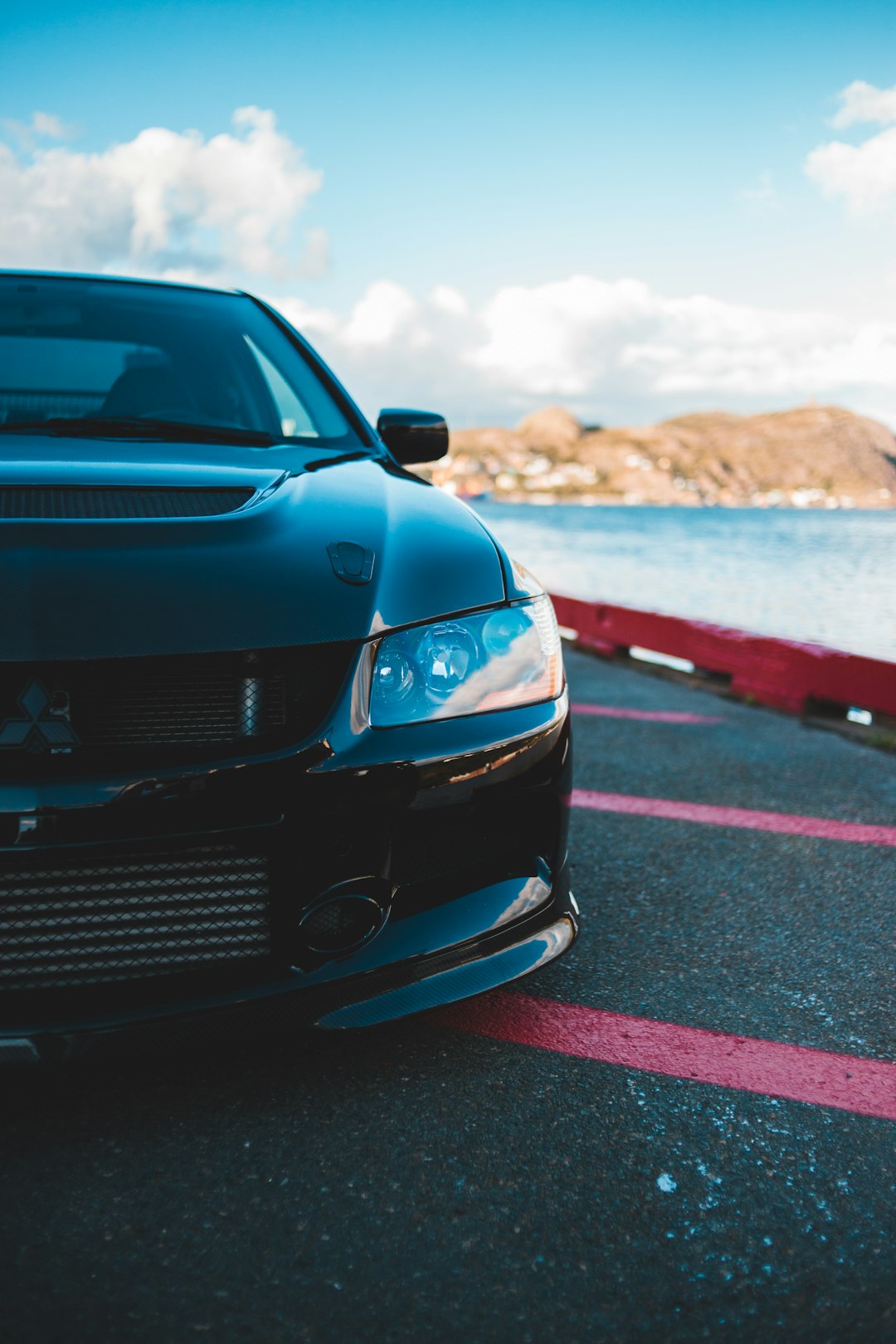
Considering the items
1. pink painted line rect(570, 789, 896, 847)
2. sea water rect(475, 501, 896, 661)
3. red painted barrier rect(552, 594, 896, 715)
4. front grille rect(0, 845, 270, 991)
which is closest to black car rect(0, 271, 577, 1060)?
front grille rect(0, 845, 270, 991)

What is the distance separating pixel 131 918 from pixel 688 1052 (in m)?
1.08

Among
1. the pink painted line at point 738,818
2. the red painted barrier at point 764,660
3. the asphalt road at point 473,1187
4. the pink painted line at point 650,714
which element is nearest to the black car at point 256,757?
the asphalt road at point 473,1187

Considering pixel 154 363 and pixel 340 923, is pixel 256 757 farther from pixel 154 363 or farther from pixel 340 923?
pixel 154 363

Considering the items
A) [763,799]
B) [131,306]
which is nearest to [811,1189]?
[763,799]

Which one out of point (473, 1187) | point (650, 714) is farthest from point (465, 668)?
point (650, 714)

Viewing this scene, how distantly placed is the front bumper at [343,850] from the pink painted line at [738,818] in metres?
1.80

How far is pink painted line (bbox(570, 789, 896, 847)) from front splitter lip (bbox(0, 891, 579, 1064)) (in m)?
1.77

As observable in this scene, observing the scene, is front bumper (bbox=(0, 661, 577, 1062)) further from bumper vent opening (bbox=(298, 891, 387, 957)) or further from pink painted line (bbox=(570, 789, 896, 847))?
pink painted line (bbox=(570, 789, 896, 847))

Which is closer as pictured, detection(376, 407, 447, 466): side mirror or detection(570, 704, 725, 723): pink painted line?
detection(376, 407, 447, 466): side mirror

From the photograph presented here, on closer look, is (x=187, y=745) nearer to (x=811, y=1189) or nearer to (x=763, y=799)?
(x=811, y=1189)

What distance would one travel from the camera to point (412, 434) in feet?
9.14

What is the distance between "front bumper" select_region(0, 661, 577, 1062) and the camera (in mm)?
1448

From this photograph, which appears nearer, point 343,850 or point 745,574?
point 343,850

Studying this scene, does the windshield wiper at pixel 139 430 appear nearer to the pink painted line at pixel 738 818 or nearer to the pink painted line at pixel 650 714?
the pink painted line at pixel 738 818
